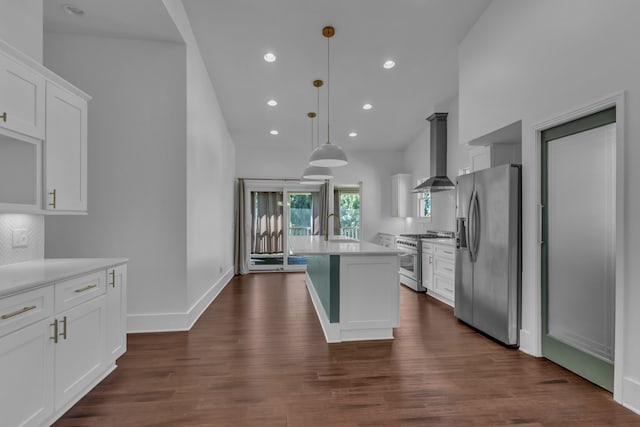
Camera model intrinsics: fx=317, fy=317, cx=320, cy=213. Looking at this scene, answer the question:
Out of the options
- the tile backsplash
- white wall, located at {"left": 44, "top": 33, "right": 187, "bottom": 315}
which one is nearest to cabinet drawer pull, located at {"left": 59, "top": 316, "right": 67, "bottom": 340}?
the tile backsplash

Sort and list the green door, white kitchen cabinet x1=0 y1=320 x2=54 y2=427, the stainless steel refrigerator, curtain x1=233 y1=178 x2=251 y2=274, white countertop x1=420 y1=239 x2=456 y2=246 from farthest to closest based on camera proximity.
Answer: curtain x1=233 y1=178 x2=251 y2=274 → white countertop x1=420 y1=239 x2=456 y2=246 → the stainless steel refrigerator → the green door → white kitchen cabinet x1=0 y1=320 x2=54 y2=427

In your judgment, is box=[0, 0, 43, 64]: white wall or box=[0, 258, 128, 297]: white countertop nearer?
box=[0, 258, 128, 297]: white countertop

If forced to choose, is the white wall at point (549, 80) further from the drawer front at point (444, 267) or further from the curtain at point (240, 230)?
the curtain at point (240, 230)

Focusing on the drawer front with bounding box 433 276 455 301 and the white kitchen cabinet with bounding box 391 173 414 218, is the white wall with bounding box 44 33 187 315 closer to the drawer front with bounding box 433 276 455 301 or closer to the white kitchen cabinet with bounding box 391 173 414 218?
the drawer front with bounding box 433 276 455 301

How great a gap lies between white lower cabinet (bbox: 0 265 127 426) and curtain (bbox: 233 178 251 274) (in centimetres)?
440

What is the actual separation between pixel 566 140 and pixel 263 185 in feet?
18.4

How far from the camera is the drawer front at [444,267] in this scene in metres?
4.48

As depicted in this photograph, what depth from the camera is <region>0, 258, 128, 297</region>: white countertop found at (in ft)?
5.28

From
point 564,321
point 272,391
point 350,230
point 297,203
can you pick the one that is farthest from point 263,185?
point 564,321

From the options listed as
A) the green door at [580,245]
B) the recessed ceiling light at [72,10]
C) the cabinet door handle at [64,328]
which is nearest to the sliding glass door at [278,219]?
the recessed ceiling light at [72,10]


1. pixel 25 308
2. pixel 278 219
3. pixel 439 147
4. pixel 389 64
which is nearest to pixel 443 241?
pixel 439 147

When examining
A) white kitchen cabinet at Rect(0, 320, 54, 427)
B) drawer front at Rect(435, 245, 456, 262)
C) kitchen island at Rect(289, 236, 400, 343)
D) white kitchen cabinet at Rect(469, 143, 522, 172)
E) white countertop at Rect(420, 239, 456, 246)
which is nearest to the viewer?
white kitchen cabinet at Rect(0, 320, 54, 427)

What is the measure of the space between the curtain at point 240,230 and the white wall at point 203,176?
29.7 inches

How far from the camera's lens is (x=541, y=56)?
281 cm
